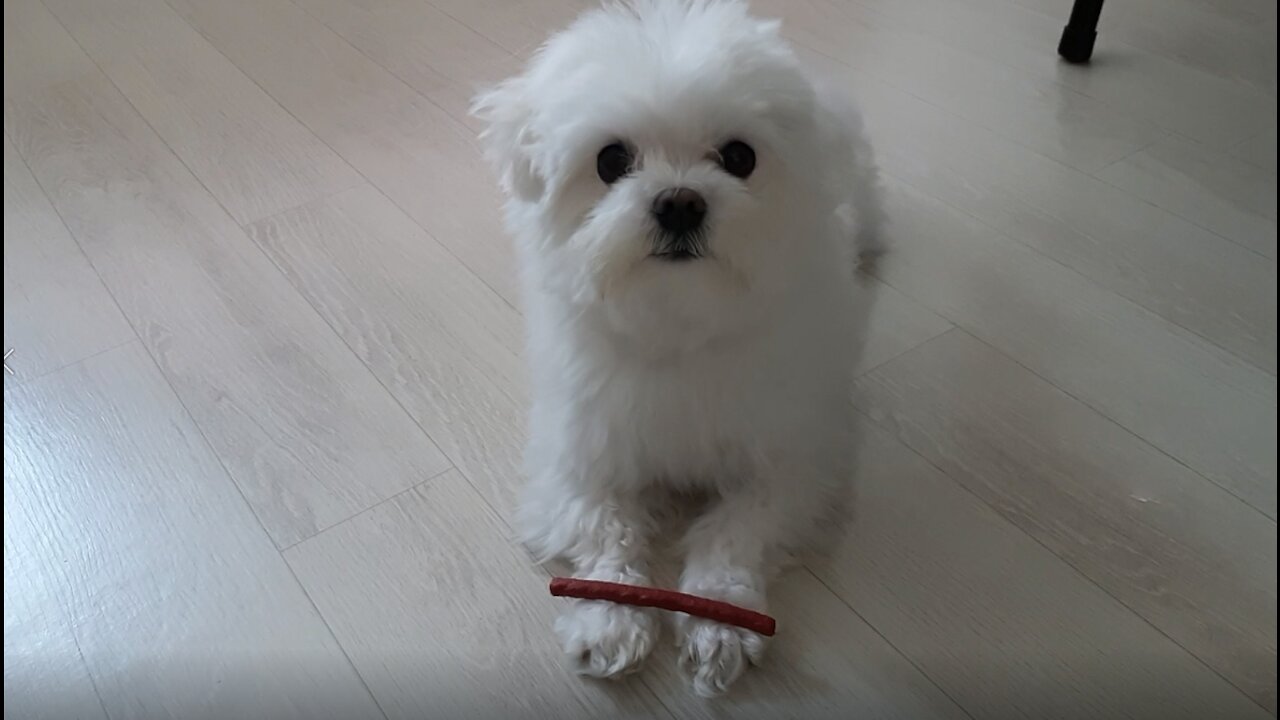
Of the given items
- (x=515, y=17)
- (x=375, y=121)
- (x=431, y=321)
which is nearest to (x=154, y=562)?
(x=431, y=321)

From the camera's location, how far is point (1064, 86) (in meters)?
1.99

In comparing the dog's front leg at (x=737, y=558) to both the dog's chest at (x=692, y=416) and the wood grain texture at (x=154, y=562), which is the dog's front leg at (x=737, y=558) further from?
the wood grain texture at (x=154, y=562)

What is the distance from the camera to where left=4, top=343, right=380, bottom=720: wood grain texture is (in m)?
1.06

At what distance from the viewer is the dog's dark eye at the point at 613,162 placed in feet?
3.18

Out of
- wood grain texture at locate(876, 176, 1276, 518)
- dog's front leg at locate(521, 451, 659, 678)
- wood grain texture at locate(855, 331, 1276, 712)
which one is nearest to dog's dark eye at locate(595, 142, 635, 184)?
dog's front leg at locate(521, 451, 659, 678)

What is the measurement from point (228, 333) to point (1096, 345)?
1.20m

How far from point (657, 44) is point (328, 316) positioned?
77cm

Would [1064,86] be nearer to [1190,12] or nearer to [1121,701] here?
[1190,12]

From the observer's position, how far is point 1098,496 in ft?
3.97

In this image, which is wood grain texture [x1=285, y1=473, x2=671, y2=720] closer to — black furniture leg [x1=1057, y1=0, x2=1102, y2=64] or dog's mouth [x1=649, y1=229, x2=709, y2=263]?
dog's mouth [x1=649, y1=229, x2=709, y2=263]

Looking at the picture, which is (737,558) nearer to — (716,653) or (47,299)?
(716,653)

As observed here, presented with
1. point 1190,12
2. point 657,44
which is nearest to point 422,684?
point 657,44

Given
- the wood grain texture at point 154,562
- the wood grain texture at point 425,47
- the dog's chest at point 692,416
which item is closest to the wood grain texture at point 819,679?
the dog's chest at point 692,416

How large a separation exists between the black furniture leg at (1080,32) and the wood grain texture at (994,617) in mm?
1170
